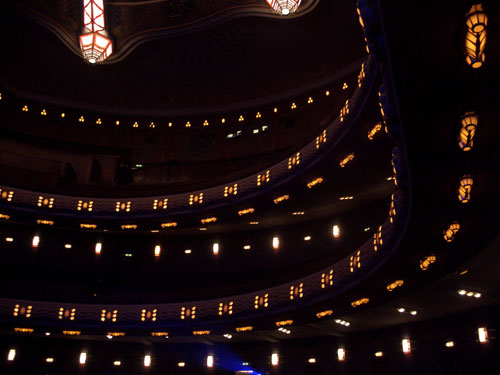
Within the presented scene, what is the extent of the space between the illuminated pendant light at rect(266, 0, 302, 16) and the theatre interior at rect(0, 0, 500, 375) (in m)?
0.06

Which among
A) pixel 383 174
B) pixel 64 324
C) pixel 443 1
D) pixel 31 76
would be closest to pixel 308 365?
pixel 383 174

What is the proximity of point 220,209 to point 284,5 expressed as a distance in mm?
8891

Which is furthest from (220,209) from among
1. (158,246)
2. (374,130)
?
(374,130)

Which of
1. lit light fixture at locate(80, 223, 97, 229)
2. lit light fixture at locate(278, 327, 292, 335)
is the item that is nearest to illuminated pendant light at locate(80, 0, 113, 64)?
lit light fixture at locate(80, 223, 97, 229)

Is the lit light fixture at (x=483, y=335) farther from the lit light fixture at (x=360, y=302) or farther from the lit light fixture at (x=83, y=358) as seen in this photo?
the lit light fixture at (x=83, y=358)

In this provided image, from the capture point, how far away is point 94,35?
22.5 m

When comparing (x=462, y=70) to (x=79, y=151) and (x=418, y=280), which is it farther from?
(x=79, y=151)

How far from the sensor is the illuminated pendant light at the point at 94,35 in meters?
22.0

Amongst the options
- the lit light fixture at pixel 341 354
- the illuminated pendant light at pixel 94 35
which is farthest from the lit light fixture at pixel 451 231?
the illuminated pendant light at pixel 94 35

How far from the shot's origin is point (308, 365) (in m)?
20.1

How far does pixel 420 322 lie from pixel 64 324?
13.9m

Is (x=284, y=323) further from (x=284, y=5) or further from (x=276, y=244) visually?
(x=284, y=5)

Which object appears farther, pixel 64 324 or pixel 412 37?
pixel 64 324

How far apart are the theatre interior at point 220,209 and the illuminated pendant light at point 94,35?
0.32 ft
